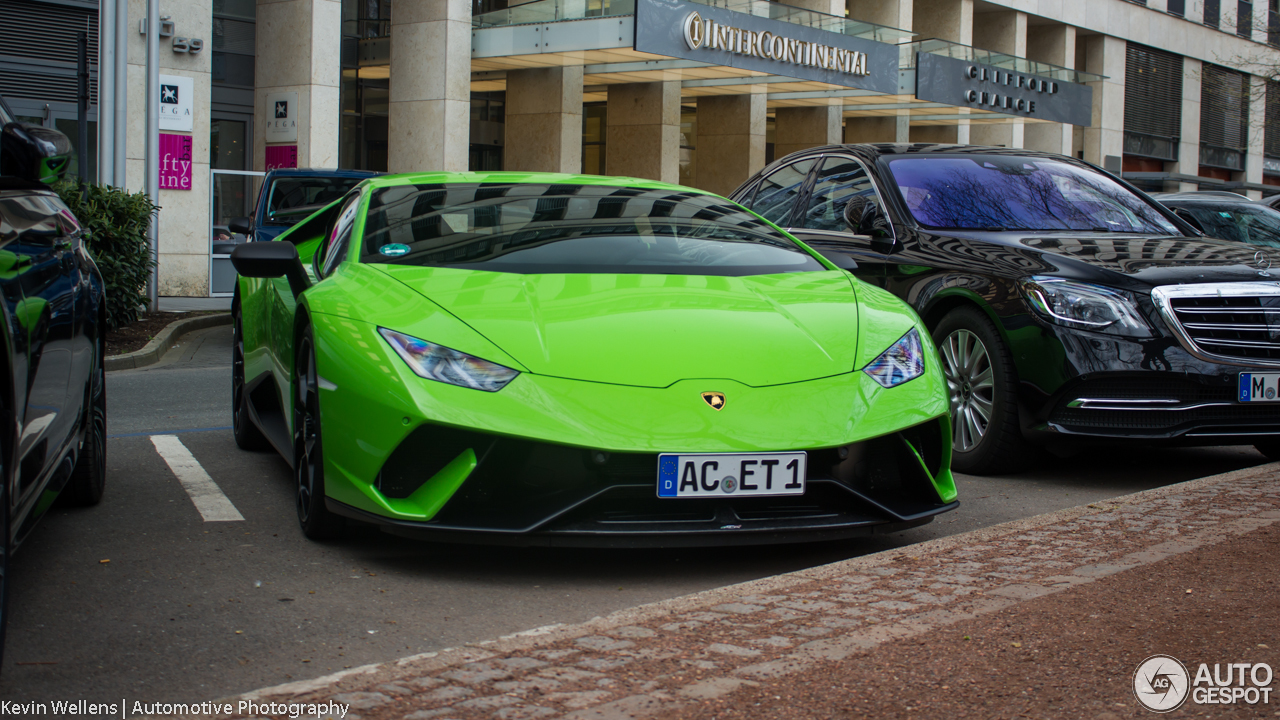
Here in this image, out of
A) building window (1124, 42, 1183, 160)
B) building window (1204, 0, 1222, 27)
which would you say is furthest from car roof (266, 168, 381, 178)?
building window (1204, 0, 1222, 27)

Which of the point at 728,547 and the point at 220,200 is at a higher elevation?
the point at 220,200

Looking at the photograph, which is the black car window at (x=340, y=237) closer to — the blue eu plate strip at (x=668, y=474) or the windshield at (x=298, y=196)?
the blue eu plate strip at (x=668, y=474)

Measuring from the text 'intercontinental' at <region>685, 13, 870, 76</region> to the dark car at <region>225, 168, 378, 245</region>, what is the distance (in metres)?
13.2

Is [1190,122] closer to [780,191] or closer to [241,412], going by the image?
[780,191]

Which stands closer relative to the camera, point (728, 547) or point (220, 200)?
point (728, 547)

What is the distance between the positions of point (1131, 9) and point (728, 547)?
149 ft

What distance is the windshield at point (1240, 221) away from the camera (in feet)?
38.3

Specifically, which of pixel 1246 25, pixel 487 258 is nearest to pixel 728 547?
pixel 487 258

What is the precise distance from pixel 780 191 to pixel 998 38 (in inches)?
1405

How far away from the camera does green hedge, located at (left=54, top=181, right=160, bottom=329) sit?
→ 12633mm

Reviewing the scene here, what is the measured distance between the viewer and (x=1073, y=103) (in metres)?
38.8

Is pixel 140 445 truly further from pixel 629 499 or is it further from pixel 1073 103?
pixel 1073 103

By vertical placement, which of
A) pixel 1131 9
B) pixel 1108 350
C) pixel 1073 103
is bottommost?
pixel 1108 350

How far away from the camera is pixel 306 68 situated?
21.4 m
